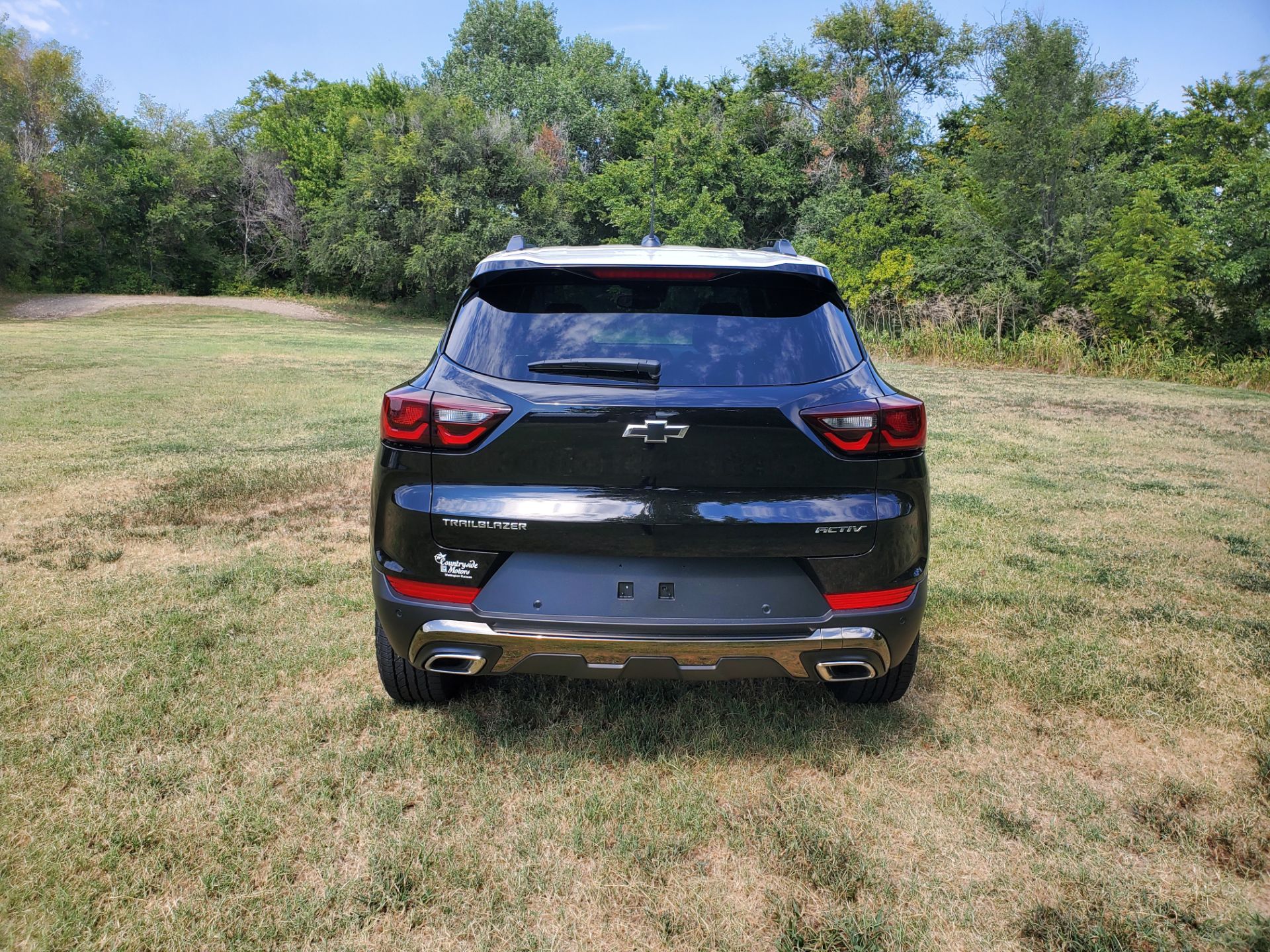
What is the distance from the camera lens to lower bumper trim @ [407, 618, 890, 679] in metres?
2.36

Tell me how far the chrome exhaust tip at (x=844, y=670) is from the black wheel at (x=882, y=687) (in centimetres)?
43

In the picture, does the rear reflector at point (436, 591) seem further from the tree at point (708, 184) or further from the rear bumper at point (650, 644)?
the tree at point (708, 184)

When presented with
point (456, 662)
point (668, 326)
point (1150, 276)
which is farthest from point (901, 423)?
point (1150, 276)

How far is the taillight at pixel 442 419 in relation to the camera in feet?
7.70

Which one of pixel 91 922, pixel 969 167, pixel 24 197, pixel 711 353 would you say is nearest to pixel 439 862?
pixel 91 922

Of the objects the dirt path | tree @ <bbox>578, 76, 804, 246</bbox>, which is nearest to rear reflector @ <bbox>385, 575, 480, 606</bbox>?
the dirt path

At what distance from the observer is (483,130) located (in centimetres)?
3616

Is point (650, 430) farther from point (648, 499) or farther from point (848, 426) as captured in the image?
point (848, 426)

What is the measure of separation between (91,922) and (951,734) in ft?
8.70

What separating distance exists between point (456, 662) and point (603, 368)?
1.01m

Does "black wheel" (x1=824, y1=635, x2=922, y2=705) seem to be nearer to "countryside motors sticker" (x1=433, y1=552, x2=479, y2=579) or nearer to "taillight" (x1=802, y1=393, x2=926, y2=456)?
"taillight" (x1=802, y1=393, x2=926, y2=456)

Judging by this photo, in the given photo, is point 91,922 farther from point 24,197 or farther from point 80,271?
point 80,271

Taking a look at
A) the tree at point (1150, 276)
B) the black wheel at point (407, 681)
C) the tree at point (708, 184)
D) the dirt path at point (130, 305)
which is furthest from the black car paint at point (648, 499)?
the tree at point (708, 184)

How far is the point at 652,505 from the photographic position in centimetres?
233
